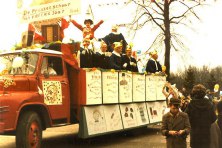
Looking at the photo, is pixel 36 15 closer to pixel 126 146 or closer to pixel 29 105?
pixel 29 105

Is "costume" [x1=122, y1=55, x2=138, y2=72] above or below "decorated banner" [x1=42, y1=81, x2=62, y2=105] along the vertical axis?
above

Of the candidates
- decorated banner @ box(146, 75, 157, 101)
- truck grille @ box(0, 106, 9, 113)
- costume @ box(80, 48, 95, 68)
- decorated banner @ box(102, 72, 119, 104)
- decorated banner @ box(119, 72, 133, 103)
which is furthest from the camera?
decorated banner @ box(146, 75, 157, 101)

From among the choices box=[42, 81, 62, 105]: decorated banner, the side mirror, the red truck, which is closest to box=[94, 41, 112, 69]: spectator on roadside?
the red truck

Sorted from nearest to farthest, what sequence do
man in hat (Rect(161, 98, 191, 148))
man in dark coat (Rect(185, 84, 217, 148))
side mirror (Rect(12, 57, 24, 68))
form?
man in hat (Rect(161, 98, 191, 148)), man in dark coat (Rect(185, 84, 217, 148)), side mirror (Rect(12, 57, 24, 68))

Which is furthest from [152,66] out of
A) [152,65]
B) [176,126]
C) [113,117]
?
[176,126]

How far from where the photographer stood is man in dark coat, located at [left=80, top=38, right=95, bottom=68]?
1198cm

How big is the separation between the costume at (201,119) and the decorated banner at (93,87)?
444cm

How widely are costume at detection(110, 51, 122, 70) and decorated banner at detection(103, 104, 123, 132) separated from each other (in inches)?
48.6

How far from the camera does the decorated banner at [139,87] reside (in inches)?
563

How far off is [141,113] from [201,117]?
7214mm

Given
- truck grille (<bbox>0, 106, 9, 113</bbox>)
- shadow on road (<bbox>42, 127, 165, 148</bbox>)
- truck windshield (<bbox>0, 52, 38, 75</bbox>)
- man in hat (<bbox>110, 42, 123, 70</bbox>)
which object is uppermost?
man in hat (<bbox>110, 42, 123, 70</bbox>)

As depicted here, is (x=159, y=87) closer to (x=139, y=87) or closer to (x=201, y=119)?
(x=139, y=87)

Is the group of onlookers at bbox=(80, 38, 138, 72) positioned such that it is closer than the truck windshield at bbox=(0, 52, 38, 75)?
No

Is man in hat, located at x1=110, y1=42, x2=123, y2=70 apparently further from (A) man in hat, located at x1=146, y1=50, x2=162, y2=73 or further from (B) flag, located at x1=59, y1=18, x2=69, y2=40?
(A) man in hat, located at x1=146, y1=50, x2=162, y2=73
